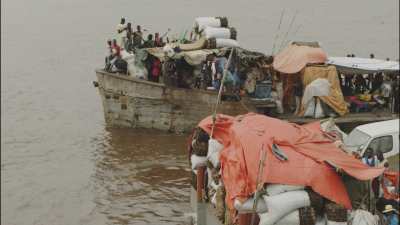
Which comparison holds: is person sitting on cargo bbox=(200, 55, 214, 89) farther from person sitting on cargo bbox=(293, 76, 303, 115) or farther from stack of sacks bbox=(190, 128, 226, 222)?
stack of sacks bbox=(190, 128, 226, 222)

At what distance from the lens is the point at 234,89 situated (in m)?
16.8

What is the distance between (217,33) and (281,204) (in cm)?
1129

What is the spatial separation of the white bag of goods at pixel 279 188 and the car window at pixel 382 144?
492 cm

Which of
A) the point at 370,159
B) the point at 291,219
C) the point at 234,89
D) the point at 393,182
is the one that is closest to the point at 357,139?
the point at 370,159

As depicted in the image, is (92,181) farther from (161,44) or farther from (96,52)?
(96,52)

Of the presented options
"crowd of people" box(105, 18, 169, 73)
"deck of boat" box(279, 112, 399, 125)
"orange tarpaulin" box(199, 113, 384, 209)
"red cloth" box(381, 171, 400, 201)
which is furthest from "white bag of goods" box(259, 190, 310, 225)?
"crowd of people" box(105, 18, 169, 73)

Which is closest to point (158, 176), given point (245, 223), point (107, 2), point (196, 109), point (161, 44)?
point (196, 109)

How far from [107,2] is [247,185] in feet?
118

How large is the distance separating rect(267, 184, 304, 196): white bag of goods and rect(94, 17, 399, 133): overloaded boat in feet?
27.4

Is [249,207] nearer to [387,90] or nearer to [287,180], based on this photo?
[287,180]

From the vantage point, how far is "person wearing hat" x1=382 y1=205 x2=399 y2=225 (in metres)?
8.59

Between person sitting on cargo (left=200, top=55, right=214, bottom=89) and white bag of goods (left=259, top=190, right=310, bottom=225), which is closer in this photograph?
white bag of goods (left=259, top=190, right=310, bottom=225)

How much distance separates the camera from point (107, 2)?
139 ft

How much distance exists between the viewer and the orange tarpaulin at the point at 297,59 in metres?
16.3
